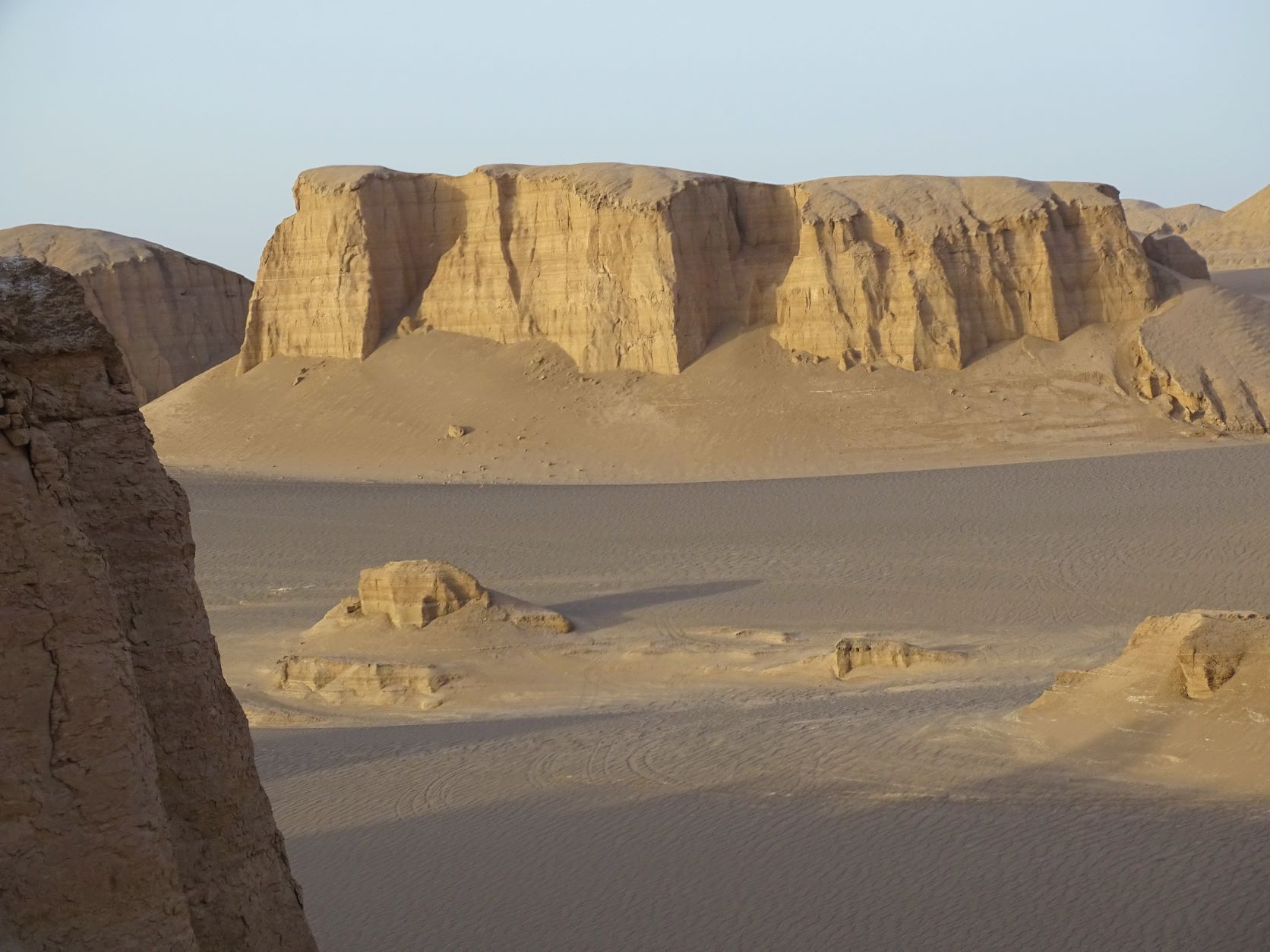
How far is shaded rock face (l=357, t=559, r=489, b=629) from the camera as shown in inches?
717

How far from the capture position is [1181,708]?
1030cm

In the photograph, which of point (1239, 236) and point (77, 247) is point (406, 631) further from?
point (1239, 236)

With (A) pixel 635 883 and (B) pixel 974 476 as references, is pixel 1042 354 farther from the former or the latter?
(A) pixel 635 883

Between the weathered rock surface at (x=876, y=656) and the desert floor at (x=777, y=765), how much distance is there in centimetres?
28

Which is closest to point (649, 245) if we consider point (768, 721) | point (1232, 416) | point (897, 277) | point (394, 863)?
point (897, 277)

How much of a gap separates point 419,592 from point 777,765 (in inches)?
328

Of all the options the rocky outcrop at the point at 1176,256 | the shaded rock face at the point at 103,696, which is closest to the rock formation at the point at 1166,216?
the rocky outcrop at the point at 1176,256

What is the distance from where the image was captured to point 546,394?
39.7 m

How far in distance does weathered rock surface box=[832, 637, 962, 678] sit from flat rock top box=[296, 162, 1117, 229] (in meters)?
24.7

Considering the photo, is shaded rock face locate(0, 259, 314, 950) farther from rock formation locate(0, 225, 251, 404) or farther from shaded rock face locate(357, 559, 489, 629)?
rock formation locate(0, 225, 251, 404)

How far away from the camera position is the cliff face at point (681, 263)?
1507 inches

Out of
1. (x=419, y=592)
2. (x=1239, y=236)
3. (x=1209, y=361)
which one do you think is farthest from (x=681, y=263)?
(x=1239, y=236)

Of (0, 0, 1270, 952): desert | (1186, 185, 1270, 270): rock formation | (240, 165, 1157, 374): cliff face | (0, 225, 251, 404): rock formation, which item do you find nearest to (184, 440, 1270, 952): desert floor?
(0, 0, 1270, 952): desert

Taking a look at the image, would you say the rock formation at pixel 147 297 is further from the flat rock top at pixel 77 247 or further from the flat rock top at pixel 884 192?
the flat rock top at pixel 884 192
